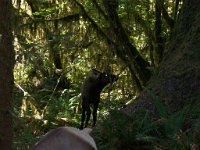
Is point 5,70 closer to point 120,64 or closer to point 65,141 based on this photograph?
point 65,141

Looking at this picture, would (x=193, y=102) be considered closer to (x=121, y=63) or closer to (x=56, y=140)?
(x=56, y=140)

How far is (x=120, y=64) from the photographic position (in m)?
12.9

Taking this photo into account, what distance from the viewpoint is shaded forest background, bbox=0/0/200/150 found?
5.95 metres

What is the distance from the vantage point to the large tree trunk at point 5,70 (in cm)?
579

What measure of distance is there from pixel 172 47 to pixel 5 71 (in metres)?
3.17

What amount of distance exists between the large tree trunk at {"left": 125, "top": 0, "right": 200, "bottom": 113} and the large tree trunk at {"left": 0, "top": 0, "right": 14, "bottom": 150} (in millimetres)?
1989

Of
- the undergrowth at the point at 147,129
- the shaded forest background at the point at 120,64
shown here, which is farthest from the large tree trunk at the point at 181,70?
the undergrowth at the point at 147,129

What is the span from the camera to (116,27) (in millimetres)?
12172

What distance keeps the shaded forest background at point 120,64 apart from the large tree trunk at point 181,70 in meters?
0.01

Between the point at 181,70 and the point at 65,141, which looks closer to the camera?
the point at 65,141

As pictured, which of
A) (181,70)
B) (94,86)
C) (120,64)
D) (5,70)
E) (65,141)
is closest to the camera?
(65,141)

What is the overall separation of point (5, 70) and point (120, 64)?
288 inches

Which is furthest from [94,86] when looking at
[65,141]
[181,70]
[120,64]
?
[65,141]

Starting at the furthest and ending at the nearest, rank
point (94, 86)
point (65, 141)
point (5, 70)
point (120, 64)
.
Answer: point (120, 64) → point (94, 86) → point (5, 70) → point (65, 141)
